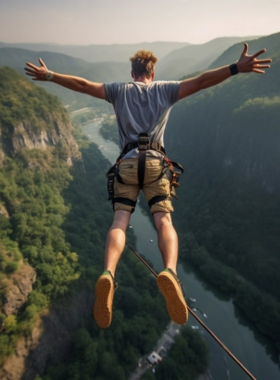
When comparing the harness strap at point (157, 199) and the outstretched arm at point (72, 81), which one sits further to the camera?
the harness strap at point (157, 199)

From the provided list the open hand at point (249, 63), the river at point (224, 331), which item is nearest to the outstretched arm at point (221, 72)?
the open hand at point (249, 63)

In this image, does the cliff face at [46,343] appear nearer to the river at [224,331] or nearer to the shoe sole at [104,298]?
the river at [224,331]

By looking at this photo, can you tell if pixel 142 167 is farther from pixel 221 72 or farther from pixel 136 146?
pixel 221 72

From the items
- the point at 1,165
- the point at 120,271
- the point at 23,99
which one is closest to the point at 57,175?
the point at 1,165

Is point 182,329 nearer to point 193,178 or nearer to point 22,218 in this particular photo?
point 22,218

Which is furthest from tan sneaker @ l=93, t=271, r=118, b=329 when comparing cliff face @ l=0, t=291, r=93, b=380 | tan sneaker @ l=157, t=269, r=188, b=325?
cliff face @ l=0, t=291, r=93, b=380
